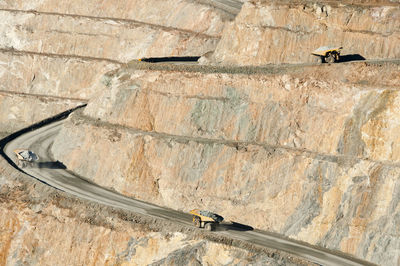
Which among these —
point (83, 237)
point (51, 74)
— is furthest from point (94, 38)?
point (83, 237)

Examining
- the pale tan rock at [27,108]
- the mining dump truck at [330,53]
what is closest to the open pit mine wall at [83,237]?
the mining dump truck at [330,53]

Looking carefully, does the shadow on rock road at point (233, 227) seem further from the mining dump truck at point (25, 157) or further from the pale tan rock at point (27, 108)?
the pale tan rock at point (27, 108)

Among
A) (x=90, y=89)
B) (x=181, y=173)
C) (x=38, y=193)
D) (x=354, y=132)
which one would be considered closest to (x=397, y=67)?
(x=354, y=132)

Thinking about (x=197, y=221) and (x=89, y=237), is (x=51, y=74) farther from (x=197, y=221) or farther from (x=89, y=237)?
(x=197, y=221)

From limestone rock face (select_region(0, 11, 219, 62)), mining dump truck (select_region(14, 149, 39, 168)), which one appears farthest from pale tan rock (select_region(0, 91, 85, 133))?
mining dump truck (select_region(14, 149, 39, 168))

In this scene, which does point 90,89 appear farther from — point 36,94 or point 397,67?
point 397,67

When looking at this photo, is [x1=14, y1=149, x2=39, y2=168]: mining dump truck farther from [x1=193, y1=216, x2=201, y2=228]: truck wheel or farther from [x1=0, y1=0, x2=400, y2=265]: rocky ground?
Answer: [x1=193, y1=216, x2=201, y2=228]: truck wheel

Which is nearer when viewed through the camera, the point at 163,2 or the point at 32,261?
the point at 32,261

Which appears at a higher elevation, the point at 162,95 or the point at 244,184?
the point at 162,95
